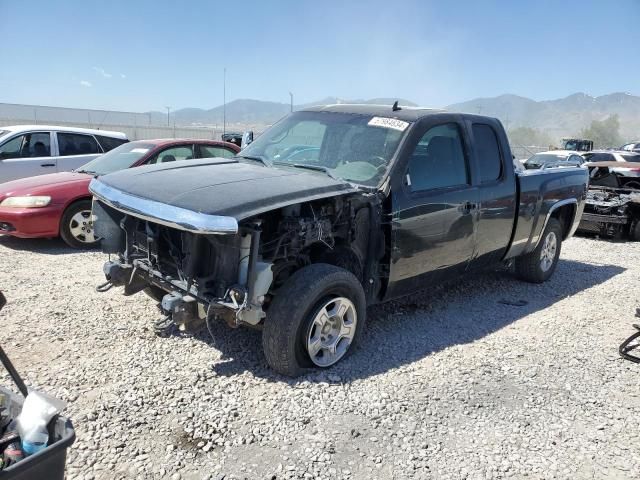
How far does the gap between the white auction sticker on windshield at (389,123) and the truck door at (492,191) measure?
907mm

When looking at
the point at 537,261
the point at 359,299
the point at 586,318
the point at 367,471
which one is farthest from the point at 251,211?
the point at 537,261

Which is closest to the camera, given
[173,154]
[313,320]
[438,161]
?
[313,320]

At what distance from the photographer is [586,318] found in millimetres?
5383

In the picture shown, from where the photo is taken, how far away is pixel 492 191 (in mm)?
4996

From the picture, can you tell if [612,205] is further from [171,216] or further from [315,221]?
[171,216]

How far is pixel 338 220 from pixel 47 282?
3.45m

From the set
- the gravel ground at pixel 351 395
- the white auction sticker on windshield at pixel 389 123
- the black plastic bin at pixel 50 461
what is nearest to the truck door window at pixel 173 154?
the gravel ground at pixel 351 395

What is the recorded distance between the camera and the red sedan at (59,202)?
265 inches

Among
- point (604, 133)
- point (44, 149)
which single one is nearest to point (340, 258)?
point (44, 149)

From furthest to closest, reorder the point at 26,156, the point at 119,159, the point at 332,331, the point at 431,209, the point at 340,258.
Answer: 1. the point at 26,156
2. the point at 119,159
3. the point at 431,209
4. the point at 340,258
5. the point at 332,331

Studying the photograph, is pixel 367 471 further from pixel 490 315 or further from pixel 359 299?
pixel 490 315

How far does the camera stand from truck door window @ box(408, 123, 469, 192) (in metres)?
4.30

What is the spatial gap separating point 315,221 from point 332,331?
836 millimetres

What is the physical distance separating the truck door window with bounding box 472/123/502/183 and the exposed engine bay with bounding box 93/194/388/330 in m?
1.56
